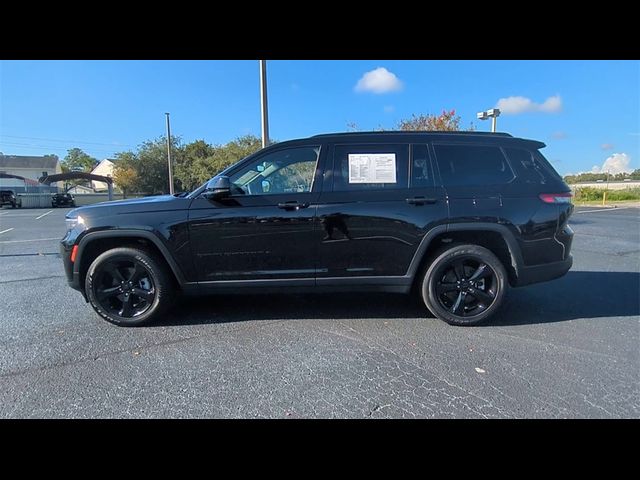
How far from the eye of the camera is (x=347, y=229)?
324 centimetres

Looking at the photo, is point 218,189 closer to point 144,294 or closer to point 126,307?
point 144,294

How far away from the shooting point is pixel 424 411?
6.86ft

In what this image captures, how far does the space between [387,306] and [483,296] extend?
1076 mm

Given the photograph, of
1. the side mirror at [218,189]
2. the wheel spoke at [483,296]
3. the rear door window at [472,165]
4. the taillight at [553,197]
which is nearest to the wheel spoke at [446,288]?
the wheel spoke at [483,296]

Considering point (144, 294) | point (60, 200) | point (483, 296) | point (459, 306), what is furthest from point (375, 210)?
point (60, 200)

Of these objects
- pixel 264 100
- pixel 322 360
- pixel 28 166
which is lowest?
pixel 322 360

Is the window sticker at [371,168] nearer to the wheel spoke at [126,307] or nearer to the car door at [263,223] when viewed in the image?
the car door at [263,223]

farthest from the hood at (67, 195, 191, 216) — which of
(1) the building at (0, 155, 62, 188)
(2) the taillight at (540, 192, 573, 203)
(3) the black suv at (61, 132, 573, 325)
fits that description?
(1) the building at (0, 155, 62, 188)

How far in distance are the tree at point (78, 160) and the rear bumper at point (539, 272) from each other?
93101mm

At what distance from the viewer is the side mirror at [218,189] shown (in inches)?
121

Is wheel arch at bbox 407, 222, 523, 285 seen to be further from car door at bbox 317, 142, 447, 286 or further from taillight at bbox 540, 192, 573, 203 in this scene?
taillight at bbox 540, 192, 573, 203

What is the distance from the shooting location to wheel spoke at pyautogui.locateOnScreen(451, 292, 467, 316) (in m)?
3.38

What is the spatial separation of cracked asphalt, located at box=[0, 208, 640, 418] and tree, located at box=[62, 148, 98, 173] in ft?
298

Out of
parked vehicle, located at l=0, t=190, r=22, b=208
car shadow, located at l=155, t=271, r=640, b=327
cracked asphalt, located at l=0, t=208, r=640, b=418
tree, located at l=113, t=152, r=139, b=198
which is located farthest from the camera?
tree, located at l=113, t=152, r=139, b=198
